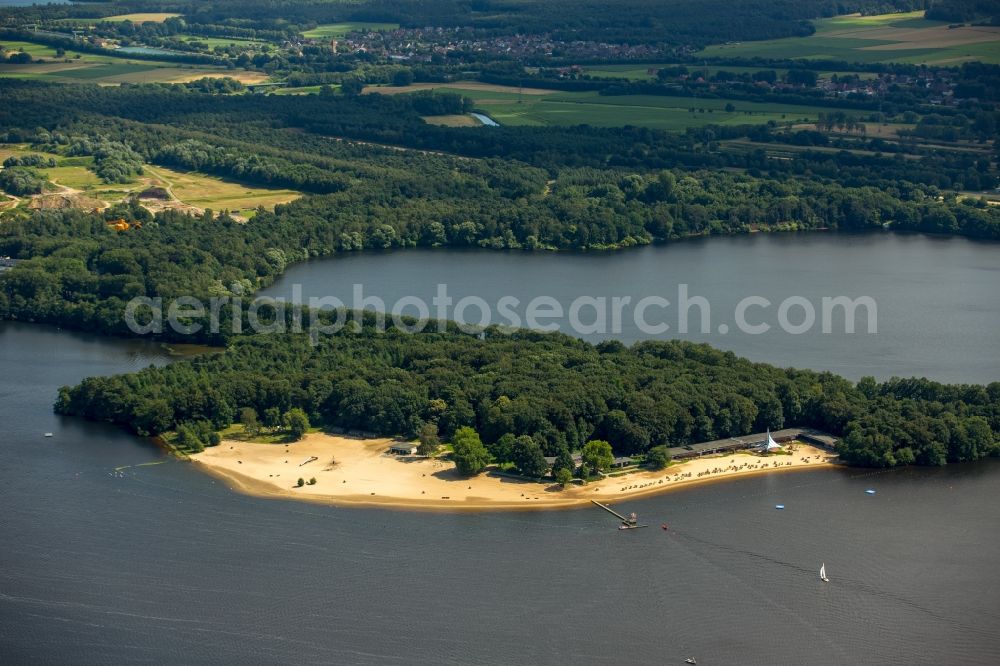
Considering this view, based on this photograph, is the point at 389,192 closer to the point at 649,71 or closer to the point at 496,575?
the point at 649,71

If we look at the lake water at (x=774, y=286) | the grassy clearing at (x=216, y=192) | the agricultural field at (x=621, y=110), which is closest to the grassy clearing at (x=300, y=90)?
the agricultural field at (x=621, y=110)

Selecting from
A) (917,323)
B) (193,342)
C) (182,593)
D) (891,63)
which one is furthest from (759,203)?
(182,593)

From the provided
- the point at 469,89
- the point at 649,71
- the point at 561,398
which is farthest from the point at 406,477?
the point at 649,71

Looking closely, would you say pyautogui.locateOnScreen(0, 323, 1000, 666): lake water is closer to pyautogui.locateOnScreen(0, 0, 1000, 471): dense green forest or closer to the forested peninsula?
the forested peninsula

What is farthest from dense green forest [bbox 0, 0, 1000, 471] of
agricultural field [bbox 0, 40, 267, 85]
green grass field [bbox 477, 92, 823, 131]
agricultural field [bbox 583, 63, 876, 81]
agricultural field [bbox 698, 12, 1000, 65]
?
agricultural field [bbox 0, 40, 267, 85]

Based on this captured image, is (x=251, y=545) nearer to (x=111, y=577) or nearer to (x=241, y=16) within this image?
(x=111, y=577)

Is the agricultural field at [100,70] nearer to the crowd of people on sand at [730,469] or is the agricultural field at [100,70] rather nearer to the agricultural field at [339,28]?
the agricultural field at [339,28]
